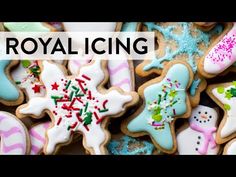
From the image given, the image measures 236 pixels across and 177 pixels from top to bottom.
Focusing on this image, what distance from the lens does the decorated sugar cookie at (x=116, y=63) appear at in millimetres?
1380

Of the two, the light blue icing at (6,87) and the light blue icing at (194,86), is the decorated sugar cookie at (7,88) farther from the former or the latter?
the light blue icing at (194,86)

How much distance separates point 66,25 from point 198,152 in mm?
494

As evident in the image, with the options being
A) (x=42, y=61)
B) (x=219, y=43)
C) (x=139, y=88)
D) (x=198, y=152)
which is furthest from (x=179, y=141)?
(x=42, y=61)

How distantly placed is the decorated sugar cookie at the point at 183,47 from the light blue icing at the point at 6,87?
338 millimetres

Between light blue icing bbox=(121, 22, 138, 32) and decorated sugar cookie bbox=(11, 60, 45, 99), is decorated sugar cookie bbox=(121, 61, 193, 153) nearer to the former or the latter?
light blue icing bbox=(121, 22, 138, 32)

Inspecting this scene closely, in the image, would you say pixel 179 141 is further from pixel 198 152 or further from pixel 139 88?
pixel 139 88

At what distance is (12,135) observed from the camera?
139 centimetres

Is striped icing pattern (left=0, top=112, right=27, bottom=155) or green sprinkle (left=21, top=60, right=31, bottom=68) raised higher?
green sprinkle (left=21, top=60, right=31, bottom=68)

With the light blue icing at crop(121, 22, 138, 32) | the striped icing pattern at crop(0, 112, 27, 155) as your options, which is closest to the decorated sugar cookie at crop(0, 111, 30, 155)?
the striped icing pattern at crop(0, 112, 27, 155)

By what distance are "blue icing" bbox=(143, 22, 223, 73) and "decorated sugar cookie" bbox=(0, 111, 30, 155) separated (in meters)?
0.37

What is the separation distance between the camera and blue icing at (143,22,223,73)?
1.38m

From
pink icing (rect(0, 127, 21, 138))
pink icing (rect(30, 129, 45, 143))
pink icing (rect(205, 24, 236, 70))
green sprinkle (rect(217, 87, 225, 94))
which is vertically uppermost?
pink icing (rect(205, 24, 236, 70))

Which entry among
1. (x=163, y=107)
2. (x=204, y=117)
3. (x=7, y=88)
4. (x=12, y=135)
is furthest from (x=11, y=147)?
(x=204, y=117)

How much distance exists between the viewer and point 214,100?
140 centimetres
